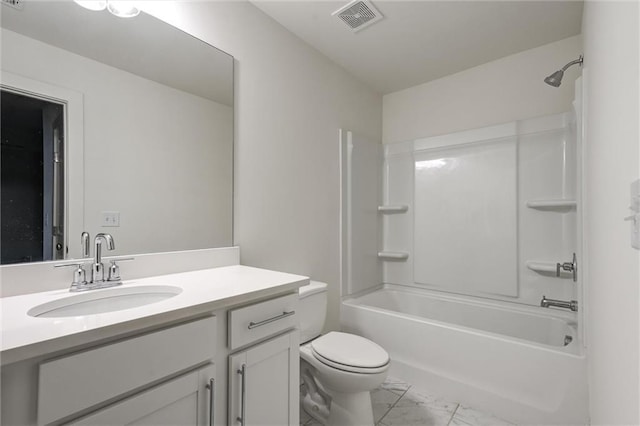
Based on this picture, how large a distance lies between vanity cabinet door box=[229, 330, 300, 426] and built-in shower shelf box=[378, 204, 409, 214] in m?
1.90

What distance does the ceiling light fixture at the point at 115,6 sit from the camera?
121cm

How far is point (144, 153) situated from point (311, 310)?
1.23m

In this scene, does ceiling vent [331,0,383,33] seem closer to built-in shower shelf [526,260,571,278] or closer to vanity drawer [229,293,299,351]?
vanity drawer [229,293,299,351]

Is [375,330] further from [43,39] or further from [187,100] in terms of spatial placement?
[43,39]

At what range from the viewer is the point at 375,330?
2.25 metres

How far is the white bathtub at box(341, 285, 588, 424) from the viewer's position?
1.60 m

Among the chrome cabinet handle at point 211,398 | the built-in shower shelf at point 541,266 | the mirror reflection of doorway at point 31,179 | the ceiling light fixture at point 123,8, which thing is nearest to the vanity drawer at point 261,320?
the chrome cabinet handle at point 211,398

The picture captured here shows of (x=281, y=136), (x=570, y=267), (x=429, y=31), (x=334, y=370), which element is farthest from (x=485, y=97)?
(x=334, y=370)

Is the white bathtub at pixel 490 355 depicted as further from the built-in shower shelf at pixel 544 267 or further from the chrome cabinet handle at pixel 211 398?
the chrome cabinet handle at pixel 211 398

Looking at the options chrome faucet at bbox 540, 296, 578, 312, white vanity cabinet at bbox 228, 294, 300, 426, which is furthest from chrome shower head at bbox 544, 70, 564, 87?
white vanity cabinet at bbox 228, 294, 300, 426

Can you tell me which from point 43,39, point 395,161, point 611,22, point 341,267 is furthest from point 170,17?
point 395,161

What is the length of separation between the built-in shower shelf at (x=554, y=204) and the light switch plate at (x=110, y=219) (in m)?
2.56

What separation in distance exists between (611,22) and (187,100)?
1.69m

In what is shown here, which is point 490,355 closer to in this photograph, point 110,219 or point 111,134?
point 110,219
